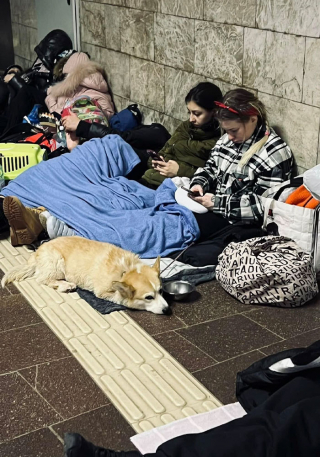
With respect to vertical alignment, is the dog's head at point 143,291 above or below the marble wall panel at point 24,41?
below

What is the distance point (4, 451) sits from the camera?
283 cm

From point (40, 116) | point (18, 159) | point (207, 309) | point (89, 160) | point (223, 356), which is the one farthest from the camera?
point (40, 116)

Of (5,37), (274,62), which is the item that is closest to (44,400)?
(274,62)

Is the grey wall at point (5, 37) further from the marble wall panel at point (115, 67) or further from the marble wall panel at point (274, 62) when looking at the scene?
the marble wall panel at point (274, 62)

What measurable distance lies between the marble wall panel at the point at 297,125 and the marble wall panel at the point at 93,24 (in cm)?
324

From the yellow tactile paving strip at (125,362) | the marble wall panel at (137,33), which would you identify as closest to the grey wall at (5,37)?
the marble wall panel at (137,33)

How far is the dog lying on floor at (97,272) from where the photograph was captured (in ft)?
13.2

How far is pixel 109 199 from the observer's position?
5.29 m

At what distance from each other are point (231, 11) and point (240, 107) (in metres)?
1.14

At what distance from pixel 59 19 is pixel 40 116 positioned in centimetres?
182

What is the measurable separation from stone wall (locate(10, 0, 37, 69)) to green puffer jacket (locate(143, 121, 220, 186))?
16.8 ft

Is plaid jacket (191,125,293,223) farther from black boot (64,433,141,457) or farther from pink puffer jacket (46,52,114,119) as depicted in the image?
pink puffer jacket (46,52,114,119)

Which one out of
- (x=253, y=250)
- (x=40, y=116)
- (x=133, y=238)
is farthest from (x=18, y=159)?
(x=253, y=250)

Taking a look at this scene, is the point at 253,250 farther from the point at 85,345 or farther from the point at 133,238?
the point at 85,345
